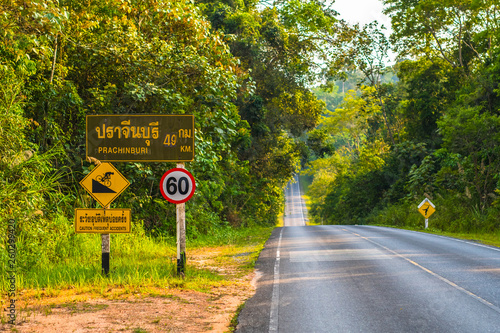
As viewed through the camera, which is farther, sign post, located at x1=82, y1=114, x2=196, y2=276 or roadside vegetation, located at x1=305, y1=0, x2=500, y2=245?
roadside vegetation, located at x1=305, y1=0, x2=500, y2=245

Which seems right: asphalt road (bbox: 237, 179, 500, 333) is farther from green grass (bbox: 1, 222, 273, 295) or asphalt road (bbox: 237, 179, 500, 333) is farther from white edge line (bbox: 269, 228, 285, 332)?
green grass (bbox: 1, 222, 273, 295)

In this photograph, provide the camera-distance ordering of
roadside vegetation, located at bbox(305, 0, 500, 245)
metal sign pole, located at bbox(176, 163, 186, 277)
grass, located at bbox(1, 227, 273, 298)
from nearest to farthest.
A: grass, located at bbox(1, 227, 273, 298), metal sign pole, located at bbox(176, 163, 186, 277), roadside vegetation, located at bbox(305, 0, 500, 245)

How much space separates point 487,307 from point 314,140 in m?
28.2

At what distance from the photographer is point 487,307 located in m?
7.31

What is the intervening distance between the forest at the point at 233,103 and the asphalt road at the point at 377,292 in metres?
4.89

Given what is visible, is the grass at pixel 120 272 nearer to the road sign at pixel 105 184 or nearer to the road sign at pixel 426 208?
Answer: the road sign at pixel 105 184

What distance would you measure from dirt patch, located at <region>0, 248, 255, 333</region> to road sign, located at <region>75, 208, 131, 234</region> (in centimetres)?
138

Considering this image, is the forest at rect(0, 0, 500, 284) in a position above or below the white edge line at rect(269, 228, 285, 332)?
above

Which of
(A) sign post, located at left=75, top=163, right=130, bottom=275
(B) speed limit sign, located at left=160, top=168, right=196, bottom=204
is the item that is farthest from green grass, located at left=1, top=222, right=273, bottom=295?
(B) speed limit sign, located at left=160, top=168, right=196, bottom=204

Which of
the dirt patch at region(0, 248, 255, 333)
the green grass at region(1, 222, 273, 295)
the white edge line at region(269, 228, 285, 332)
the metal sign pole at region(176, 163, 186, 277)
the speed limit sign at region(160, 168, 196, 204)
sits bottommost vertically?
the white edge line at region(269, 228, 285, 332)

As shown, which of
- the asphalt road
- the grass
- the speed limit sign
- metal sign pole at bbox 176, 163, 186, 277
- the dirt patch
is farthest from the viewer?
metal sign pole at bbox 176, 163, 186, 277

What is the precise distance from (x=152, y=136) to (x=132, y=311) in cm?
400

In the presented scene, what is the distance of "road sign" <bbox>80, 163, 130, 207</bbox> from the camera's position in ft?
30.8

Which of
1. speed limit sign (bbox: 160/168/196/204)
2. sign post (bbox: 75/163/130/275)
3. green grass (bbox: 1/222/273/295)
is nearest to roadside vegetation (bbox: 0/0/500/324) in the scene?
green grass (bbox: 1/222/273/295)
